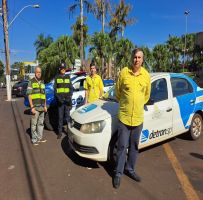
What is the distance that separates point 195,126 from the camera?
6430 mm

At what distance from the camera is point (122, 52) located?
2498 cm

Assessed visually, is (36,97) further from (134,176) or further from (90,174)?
(134,176)

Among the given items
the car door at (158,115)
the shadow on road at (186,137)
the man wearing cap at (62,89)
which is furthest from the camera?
the man wearing cap at (62,89)

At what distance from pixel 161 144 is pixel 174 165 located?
47.8 inches

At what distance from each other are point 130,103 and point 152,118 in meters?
1.23

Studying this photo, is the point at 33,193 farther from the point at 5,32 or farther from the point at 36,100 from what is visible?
the point at 5,32

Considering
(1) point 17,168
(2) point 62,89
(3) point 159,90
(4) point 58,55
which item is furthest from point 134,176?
(4) point 58,55

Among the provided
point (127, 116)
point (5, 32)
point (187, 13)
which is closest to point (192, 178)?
point (127, 116)

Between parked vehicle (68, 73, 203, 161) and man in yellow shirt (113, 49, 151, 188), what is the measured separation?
1.62ft

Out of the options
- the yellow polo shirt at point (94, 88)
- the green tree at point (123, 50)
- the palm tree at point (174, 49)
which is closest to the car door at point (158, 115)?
the yellow polo shirt at point (94, 88)

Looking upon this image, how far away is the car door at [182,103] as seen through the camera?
5781 millimetres

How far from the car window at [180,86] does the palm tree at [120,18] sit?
2260 cm

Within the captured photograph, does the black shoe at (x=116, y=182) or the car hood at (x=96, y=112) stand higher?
the car hood at (x=96, y=112)

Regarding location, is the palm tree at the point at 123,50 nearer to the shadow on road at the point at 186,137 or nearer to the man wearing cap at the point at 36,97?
the shadow on road at the point at 186,137
